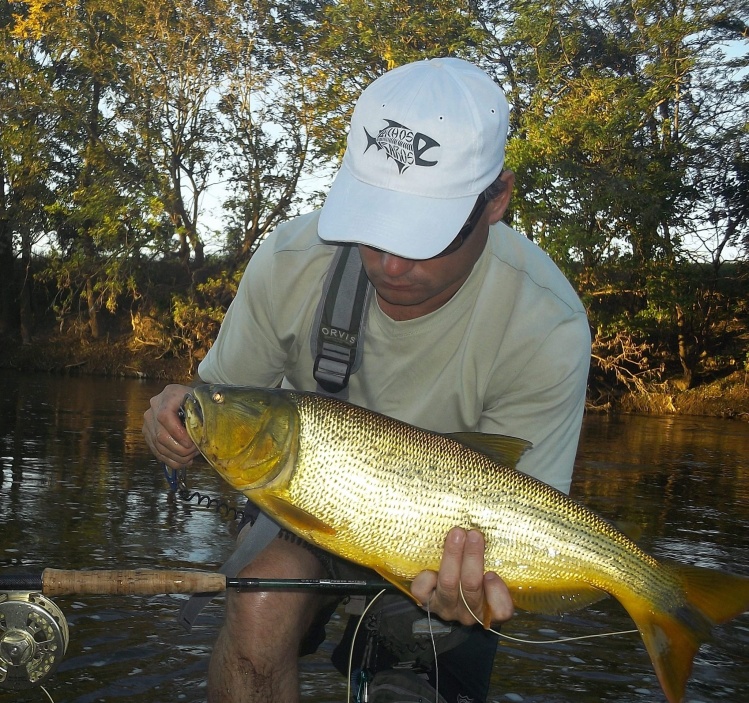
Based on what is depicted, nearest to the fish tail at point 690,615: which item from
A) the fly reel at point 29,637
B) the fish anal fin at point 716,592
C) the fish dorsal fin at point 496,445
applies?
the fish anal fin at point 716,592

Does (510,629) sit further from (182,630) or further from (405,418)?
(405,418)

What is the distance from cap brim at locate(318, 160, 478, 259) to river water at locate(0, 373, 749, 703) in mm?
2141

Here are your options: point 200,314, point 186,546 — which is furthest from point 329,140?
point 186,546

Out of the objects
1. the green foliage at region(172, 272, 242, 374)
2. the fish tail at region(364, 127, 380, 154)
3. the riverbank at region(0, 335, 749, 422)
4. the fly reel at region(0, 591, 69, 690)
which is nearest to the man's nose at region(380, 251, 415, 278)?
the fish tail at region(364, 127, 380, 154)

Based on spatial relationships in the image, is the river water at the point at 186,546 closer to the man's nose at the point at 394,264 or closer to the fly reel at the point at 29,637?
the fly reel at the point at 29,637

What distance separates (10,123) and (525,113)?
1353 centimetres

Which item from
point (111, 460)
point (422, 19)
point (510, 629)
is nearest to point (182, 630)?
point (510, 629)

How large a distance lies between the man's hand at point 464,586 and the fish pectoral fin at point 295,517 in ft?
1.08

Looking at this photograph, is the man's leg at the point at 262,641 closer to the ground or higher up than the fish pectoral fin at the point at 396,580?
closer to the ground

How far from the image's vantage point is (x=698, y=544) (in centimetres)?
725

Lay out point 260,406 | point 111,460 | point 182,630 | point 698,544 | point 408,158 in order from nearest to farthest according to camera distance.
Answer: point 260,406, point 408,158, point 182,630, point 698,544, point 111,460

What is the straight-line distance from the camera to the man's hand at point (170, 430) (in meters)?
2.77

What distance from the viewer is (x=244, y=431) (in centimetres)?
268

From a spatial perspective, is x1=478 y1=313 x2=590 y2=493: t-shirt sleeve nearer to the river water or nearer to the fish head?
the fish head
